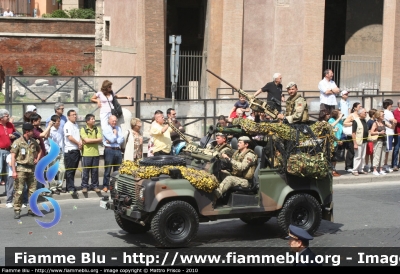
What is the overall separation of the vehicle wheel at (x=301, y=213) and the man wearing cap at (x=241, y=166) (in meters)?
0.88

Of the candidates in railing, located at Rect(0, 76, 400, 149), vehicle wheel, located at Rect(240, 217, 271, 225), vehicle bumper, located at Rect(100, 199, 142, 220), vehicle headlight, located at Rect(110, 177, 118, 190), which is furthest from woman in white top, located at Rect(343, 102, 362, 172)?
vehicle bumper, located at Rect(100, 199, 142, 220)

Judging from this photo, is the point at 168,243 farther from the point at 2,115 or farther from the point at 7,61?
the point at 7,61

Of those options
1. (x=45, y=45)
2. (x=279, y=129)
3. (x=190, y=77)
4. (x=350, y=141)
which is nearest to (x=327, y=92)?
(x=350, y=141)

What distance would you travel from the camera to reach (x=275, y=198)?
14328 millimetres

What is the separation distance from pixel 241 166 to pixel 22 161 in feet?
15.0

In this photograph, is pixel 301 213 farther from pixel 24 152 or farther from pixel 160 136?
pixel 24 152

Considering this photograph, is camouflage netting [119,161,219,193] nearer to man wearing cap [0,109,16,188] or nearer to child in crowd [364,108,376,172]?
man wearing cap [0,109,16,188]

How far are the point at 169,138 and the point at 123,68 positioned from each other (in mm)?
16438

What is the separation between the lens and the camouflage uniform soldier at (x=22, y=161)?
52.4 ft

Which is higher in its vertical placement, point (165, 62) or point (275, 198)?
point (165, 62)

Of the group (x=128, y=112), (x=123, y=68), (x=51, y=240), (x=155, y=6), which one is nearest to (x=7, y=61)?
(x=123, y=68)

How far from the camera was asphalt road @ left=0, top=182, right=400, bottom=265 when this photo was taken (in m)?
14.2

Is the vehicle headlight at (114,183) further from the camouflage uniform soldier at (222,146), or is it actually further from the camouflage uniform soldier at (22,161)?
the camouflage uniform soldier at (22,161)

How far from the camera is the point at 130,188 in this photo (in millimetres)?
13781
